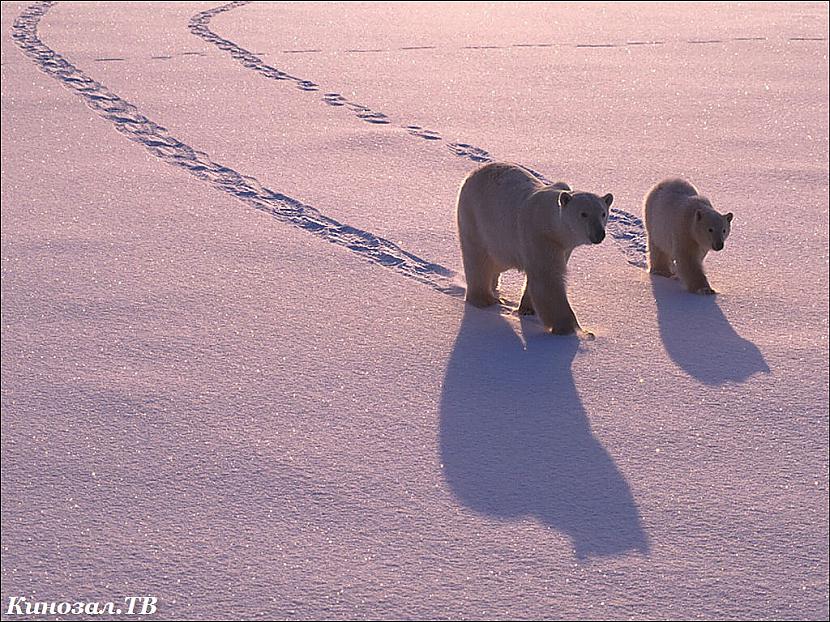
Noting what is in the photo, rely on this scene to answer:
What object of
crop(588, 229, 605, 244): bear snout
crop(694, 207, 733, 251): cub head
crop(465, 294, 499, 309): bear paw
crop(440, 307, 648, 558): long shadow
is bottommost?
crop(465, 294, 499, 309): bear paw

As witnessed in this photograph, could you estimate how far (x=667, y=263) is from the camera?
185 inches

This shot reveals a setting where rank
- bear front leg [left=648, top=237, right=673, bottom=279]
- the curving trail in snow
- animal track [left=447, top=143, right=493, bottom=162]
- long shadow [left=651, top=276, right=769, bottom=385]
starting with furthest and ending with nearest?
animal track [left=447, top=143, right=493, bottom=162], the curving trail in snow, bear front leg [left=648, top=237, right=673, bottom=279], long shadow [left=651, top=276, right=769, bottom=385]

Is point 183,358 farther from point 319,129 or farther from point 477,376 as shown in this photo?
point 319,129

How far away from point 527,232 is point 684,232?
2.56ft

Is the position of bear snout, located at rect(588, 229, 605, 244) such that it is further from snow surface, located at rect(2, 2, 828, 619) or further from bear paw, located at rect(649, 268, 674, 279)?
bear paw, located at rect(649, 268, 674, 279)

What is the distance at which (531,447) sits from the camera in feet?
10.1

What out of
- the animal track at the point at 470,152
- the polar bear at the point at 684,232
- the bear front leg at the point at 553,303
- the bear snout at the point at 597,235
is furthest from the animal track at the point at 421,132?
the bear snout at the point at 597,235

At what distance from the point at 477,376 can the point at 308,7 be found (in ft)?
29.9

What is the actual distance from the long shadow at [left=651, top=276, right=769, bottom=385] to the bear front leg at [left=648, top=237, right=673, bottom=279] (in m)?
0.17

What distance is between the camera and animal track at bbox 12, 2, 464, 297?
4.72 m

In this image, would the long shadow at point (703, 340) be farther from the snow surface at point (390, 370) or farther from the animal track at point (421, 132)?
the animal track at point (421, 132)

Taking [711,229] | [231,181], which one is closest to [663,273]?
[711,229]

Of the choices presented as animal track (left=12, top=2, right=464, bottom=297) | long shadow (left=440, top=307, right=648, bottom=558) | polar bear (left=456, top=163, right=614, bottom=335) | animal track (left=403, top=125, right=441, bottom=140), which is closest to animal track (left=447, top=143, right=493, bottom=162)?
animal track (left=403, top=125, right=441, bottom=140)

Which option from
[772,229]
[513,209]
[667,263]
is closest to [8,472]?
[513,209]
